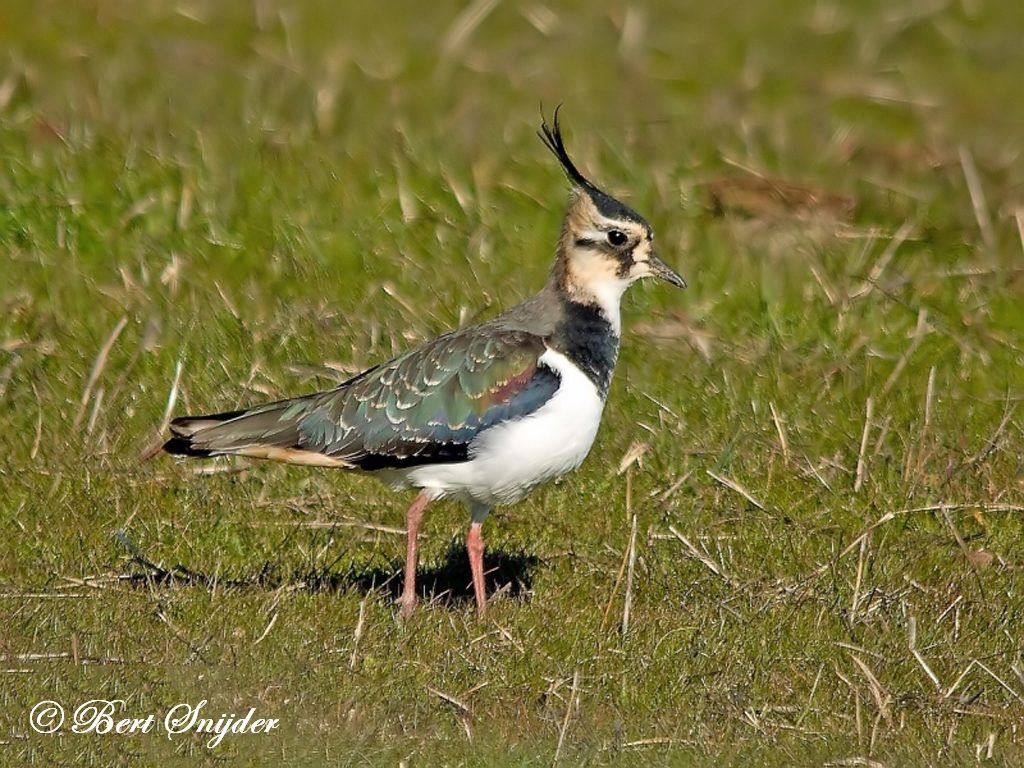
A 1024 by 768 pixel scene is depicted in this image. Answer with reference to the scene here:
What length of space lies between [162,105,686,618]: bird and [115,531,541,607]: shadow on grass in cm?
19

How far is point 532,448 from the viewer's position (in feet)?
23.5

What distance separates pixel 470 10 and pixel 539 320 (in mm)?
6700

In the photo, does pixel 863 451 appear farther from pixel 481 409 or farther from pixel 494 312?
pixel 494 312

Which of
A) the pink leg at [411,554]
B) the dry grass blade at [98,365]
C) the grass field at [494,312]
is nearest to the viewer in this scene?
the grass field at [494,312]

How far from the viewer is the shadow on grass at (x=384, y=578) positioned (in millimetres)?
7297

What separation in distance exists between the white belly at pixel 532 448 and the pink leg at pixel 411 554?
101mm

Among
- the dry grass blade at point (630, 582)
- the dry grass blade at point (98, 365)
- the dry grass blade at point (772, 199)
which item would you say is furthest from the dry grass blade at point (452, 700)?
the dry grass blade at point (772, 199)

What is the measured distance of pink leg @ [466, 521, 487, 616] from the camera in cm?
731

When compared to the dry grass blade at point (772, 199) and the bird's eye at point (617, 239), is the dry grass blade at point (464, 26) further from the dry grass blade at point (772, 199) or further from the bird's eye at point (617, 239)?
the bird's eye at point (617, 239)

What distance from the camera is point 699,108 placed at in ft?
41.6

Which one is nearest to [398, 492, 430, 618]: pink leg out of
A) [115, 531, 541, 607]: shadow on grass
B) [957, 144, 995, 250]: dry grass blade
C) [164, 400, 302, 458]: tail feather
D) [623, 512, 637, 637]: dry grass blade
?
[115, 531, 541, 607]: shadow on grass

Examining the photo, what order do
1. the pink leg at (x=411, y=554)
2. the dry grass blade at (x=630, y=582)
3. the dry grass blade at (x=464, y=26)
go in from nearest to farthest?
the dry grass blade at (x=630, y=582), the pink leg at (x=411, y=554), the dry grass blade at (x=464, y=26)

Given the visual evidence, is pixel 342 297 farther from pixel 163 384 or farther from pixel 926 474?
pixel 926 474

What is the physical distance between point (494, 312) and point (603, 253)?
1923mm
